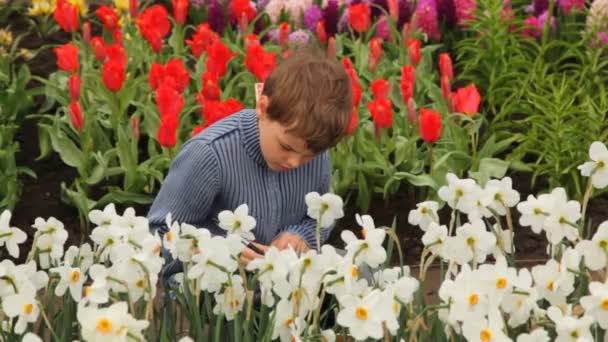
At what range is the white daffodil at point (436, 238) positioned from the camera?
7.49 ft

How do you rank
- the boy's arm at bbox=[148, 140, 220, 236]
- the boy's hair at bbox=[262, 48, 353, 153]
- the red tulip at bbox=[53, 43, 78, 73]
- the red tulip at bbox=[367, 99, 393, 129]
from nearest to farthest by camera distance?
the boy's hair at bbox=[262, 48, 353, 153] → the boy's arm at bbox=[148, 140, 220, 236] → the red tulip at bbox=[367, 99, 393, 129] → the red tulip at bbox=[53, 43, 78, 73]

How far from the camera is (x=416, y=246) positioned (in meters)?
3.75

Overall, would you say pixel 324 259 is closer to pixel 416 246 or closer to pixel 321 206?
pixel 321 206

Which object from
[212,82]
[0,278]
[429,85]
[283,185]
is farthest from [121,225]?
[429,85]

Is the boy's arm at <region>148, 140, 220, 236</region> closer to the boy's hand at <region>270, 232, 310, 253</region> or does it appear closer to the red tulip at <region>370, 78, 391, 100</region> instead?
the boy's hand at <region>270, 232, 310, 253</region>

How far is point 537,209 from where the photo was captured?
89.9 inches

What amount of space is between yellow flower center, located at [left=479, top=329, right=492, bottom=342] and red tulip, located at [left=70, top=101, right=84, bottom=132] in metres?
2.16

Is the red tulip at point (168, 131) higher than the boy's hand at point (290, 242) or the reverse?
higher

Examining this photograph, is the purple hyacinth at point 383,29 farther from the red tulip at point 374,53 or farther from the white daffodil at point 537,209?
the white daffodil at point 537,209

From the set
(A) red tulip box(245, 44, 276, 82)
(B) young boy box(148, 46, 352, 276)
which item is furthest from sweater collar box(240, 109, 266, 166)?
(A) red tulip box(245, 44, 276, 82)

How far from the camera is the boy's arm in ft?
9.11

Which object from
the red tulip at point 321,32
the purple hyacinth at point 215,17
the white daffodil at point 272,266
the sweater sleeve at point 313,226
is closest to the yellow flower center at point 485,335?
the white daffodil at point 272,266

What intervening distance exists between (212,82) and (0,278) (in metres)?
1.61

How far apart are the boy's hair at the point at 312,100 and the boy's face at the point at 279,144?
0.02 meters
